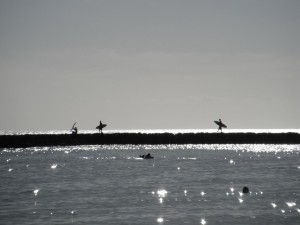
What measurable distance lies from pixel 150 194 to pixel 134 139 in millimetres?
79540

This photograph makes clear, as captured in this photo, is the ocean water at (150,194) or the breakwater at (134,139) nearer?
the ocean water at (150,194)

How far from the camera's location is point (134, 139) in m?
124

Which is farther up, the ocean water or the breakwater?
the breakwater

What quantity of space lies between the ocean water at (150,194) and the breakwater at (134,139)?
4746cm

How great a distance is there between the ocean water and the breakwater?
156 feet

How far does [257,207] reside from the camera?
38.5 meters

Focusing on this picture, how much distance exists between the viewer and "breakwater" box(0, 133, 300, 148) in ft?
397

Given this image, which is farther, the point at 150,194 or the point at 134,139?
the point at 134,139

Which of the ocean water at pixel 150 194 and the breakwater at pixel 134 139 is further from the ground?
the breakwater at pixel 134 139

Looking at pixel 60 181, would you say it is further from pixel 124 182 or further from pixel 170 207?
pixel 170 207

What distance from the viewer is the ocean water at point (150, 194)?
34625 mm

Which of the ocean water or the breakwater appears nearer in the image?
the ocean water

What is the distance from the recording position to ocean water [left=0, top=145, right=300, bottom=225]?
34.6 m

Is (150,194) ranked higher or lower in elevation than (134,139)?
lower
